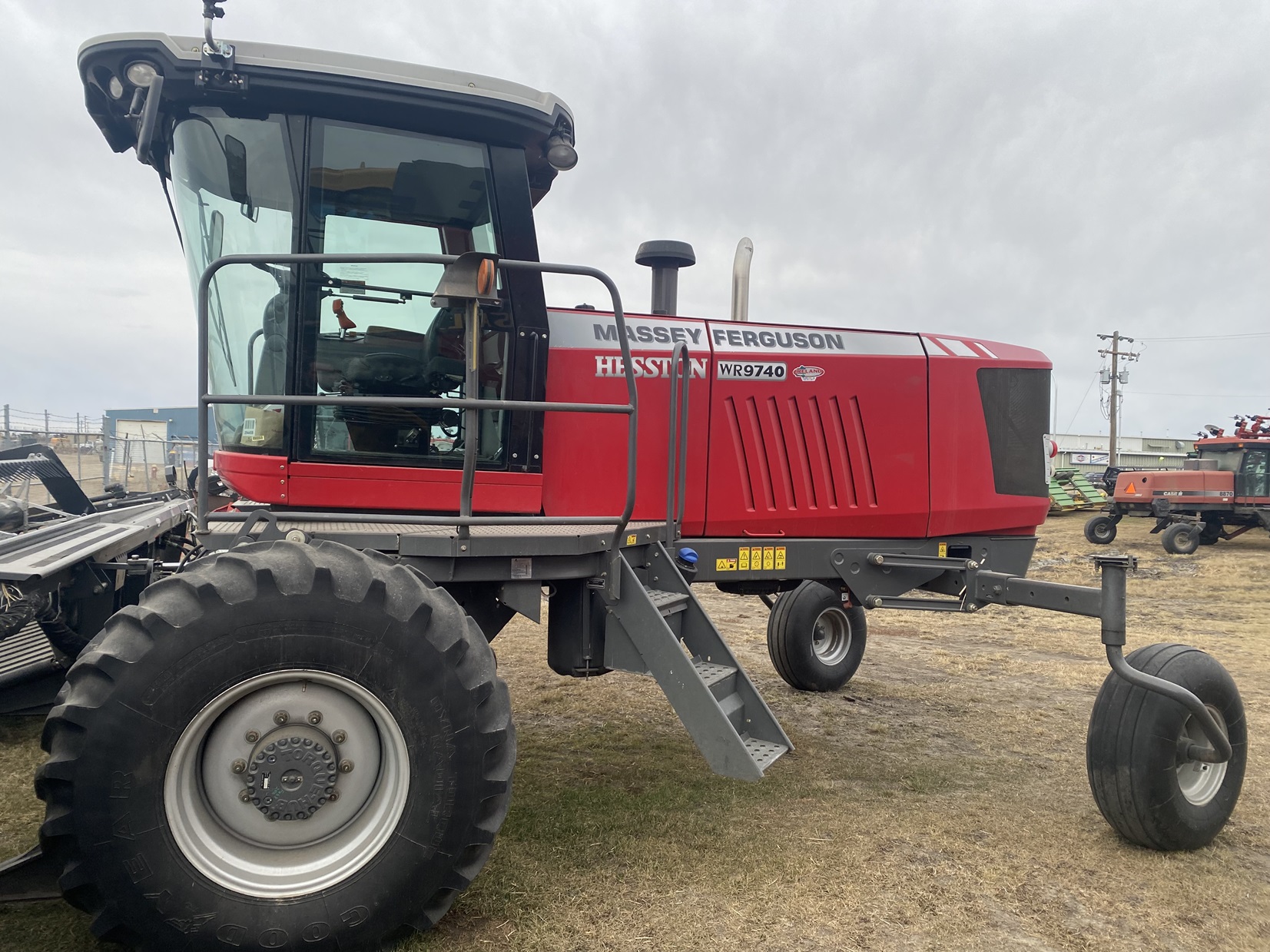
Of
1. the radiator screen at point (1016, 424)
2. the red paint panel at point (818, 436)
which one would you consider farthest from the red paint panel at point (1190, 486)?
the red paint panel at point (818, 436)

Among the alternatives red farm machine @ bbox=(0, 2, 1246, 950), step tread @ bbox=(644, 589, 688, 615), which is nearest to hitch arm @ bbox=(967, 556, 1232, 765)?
red farm machine @ bbox=(0, 2, 1246, 950)

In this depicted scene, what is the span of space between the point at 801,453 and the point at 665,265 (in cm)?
134

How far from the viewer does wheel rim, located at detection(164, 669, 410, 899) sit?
282 cm

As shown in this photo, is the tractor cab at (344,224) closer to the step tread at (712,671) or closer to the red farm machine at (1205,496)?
the step tread at (712,671)

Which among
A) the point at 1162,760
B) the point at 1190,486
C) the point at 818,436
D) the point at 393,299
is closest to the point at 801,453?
the point at 818,436

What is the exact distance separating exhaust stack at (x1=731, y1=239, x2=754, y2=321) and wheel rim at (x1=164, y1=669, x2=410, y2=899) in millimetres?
3305

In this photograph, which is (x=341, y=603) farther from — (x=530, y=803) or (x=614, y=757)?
(x=614, y=757)

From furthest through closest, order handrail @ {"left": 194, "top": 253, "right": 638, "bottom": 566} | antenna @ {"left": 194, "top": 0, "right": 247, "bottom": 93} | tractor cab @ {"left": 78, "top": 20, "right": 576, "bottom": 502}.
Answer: tractor cab @ {"left": 78, "top": 20, "right": 576, "bottom": 502}, antenna @ {"left": 194, "top": 0, "right": 247, "bottom": 93}, handrail @ {"left": 194, "top": 253, "right": 638, "bottom": 566}

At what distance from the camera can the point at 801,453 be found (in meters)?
4.91

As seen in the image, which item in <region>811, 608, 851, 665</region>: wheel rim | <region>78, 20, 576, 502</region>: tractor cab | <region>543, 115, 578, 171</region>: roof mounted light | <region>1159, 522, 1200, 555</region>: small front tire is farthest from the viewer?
<region>1159, 522, 1200, 555</region>: small front tire

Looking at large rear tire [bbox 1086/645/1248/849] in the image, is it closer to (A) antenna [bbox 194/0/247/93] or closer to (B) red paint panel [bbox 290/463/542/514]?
(B) red paint panel [bbox 290/463/542/514]

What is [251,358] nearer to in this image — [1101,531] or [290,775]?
[290,775]

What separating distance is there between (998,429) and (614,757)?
294 cm

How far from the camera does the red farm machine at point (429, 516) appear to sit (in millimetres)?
2770
